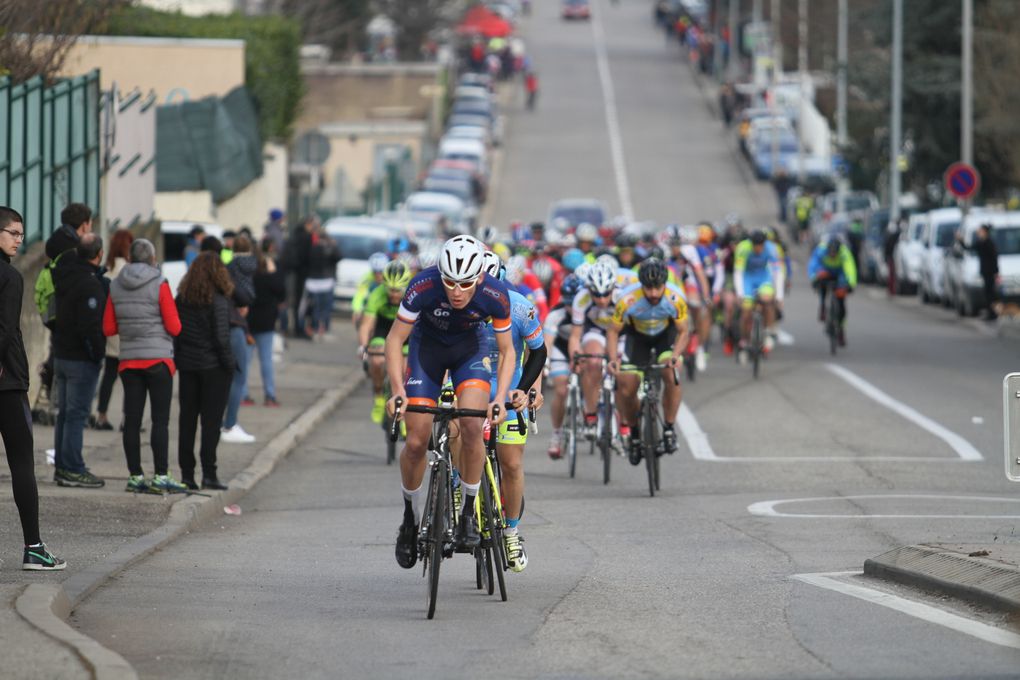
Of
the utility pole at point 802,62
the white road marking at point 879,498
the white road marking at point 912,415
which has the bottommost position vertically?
the white road marking at point 912,415

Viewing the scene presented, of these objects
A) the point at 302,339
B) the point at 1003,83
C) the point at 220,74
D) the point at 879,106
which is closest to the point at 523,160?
the point at 879,106

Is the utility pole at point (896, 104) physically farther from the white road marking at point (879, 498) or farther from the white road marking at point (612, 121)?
the white road marking at point (879, 498)

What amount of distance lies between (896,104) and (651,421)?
121ft

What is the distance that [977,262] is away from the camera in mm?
38125

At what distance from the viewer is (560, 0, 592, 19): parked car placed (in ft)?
419

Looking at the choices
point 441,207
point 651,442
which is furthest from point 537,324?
point 441,207

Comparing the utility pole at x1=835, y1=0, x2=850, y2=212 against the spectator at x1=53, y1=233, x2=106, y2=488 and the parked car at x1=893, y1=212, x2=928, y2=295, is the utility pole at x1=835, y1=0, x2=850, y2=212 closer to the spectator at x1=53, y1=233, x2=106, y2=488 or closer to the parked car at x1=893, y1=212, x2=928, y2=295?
the parked car at x1=893, y1=212, x2=928, y2=295

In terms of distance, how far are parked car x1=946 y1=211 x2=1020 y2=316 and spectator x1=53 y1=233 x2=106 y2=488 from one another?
2454 centimetres

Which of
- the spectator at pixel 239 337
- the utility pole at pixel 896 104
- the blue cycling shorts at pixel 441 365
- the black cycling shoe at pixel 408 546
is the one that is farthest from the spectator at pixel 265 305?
the utility pole at pixel 896 104

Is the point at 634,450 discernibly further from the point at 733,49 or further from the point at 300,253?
the point at 733,49

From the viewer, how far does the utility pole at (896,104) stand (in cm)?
4975

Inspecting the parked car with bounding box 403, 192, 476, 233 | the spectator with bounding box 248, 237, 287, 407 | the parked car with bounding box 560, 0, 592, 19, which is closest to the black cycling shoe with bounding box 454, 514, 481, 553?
the spectator with bounding box 248, 237, 287, 407

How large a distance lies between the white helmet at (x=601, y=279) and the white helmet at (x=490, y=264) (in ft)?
17.4

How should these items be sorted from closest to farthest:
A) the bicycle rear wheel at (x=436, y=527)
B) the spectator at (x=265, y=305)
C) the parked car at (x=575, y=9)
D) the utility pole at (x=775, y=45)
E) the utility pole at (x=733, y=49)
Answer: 1. the bicycle rear wheel at (x=436, y=527)
2. the spectator at (x=265, y=305)
3. the utility pole at (x=775, y=45)
4. the utility pole at (x=733, y=49)
5. the parked car at (x=575, y=9)
